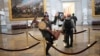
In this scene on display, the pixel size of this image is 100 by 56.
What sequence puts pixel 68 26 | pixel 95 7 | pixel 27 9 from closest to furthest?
pixel 68 26
pixel 27 9
pixel 95 7

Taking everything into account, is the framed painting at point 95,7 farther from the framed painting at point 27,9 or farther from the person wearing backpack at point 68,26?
the person wearing backpack at point 68,26

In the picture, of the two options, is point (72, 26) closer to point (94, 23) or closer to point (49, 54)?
point (49, 54)

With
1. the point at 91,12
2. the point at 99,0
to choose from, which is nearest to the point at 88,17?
the point at 91,12

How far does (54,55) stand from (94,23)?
16543 mm

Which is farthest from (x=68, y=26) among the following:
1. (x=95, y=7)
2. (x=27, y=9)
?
(x=95, y=7)

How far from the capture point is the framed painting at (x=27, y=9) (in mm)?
25406

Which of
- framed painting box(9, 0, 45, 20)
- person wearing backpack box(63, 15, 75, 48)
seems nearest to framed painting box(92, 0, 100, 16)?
framed painting box(9, 0, 45, 20)

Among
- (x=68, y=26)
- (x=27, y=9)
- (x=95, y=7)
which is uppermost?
(x=95, y=7)

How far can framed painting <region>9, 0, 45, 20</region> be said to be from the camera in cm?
2541

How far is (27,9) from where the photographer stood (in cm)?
2589

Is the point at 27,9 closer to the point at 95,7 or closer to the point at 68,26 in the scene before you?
the point at 95,7

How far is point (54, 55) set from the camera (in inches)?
417

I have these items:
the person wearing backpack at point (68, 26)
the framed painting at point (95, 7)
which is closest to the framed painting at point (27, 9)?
the framed painting at point (95, 7)

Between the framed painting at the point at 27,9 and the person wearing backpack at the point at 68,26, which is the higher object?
the framed painting at the point at 27,9
